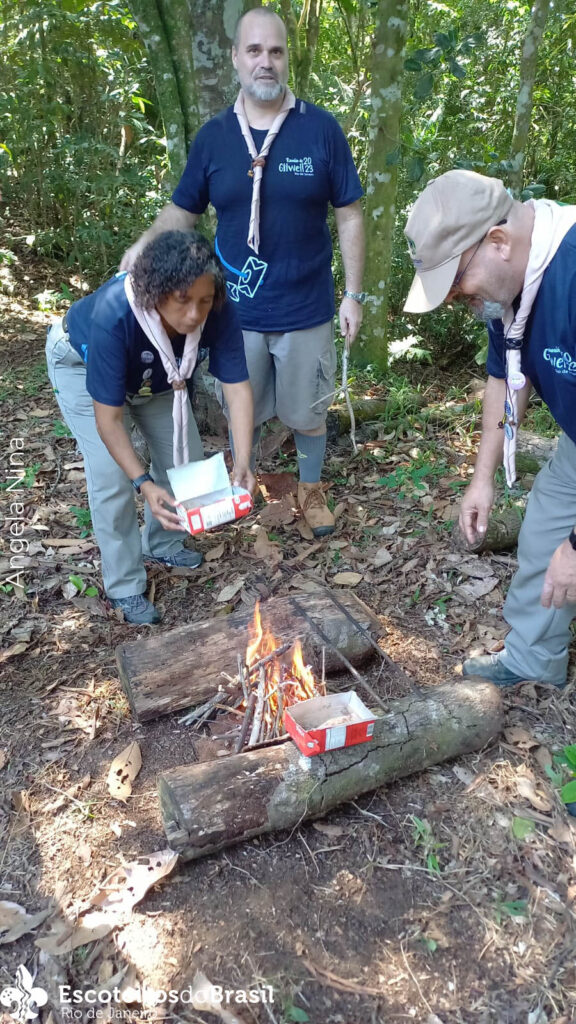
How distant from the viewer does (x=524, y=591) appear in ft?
9.93

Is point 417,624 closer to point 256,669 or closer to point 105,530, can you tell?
point 256,669

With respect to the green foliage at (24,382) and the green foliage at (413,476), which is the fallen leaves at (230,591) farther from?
the green foliage at (24,382)

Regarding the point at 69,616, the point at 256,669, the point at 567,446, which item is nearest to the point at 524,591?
the point at 567,446

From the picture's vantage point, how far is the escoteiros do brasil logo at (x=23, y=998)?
2012mm

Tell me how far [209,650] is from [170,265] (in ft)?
5.37

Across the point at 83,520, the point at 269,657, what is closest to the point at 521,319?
the point at 269,657

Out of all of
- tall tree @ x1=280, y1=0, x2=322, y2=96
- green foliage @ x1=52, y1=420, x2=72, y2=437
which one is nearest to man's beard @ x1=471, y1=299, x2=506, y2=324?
green foliage @ x1=52, y1=420, x2=72, y2=437

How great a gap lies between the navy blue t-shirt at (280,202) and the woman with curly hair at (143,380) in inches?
25.3

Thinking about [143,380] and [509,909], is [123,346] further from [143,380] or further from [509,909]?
[509,909]

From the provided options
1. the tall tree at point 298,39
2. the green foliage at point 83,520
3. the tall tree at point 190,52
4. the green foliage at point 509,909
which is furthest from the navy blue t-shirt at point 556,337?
the tall tree at point 298,39

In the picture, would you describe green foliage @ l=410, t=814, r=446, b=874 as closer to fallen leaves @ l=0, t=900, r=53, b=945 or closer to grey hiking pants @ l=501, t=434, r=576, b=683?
grey hiking pants @ l=501, t=434, r=576, b=683

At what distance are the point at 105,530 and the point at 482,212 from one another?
7.65 feet

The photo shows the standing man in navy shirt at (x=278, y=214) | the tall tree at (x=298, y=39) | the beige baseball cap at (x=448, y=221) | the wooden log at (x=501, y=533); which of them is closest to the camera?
the beige baseball cap at (x=448, y=221)

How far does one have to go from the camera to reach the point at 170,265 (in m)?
2.57
